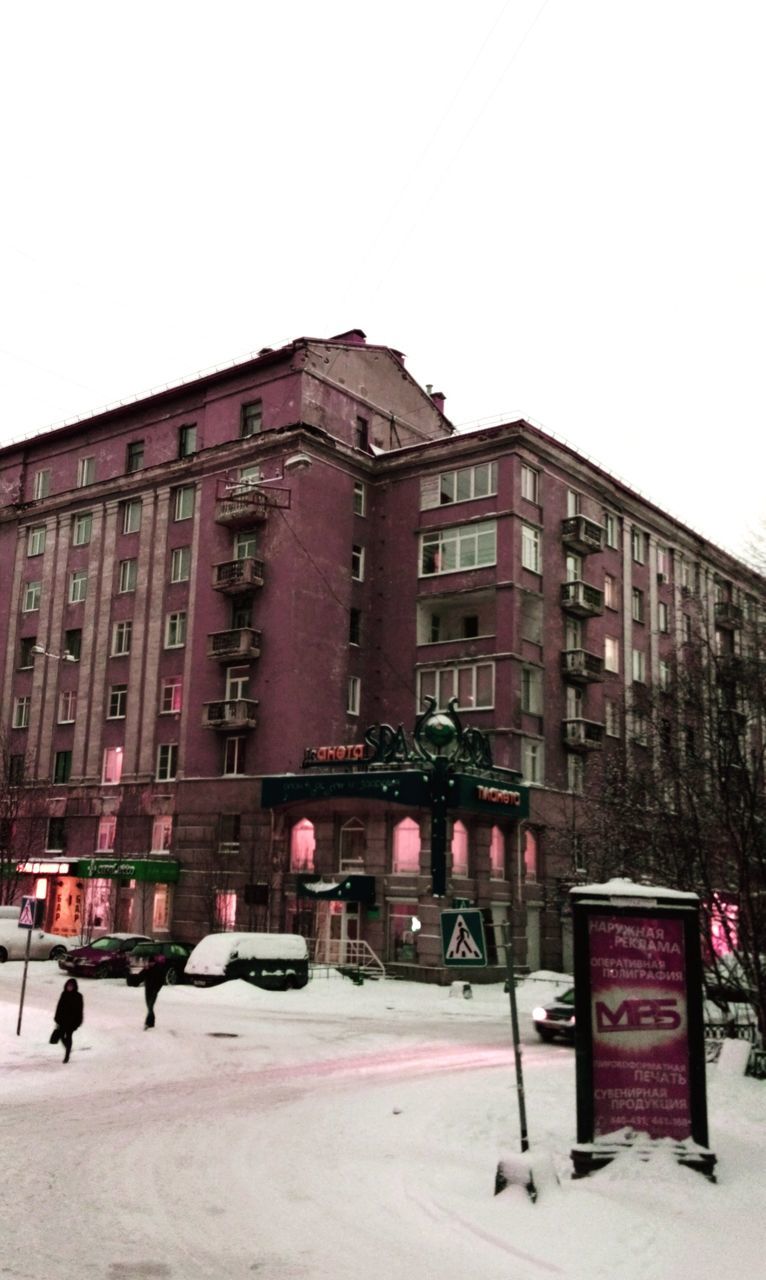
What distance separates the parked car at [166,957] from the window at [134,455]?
27218 millimetres

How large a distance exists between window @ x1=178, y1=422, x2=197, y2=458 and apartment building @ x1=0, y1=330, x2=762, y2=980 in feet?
0.58

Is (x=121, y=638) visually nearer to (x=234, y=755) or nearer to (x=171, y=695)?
(x=171, y=695)

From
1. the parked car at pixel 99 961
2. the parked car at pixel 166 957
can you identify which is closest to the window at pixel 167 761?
the parked car at pixel 99 961

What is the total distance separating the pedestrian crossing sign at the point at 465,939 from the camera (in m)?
13.7

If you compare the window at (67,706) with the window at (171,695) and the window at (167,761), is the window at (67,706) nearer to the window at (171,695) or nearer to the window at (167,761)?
the window at (171,695)

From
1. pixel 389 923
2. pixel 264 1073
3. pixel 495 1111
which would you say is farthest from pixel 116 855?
pixel 495 1111

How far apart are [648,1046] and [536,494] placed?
40661 mm

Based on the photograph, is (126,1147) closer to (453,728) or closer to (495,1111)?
(495,1111)

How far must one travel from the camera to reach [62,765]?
5634 centimetres

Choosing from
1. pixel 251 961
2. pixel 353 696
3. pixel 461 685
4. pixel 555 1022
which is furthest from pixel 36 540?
pixel 555 1022

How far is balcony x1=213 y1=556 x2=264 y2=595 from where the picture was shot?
5024 centimetres

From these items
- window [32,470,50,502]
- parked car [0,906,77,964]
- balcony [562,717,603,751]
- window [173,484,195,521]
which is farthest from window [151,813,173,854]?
window [32,470,50,502]

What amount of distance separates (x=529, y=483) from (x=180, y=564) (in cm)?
1674

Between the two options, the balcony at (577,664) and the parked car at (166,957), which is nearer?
the parked car at (166,957)
